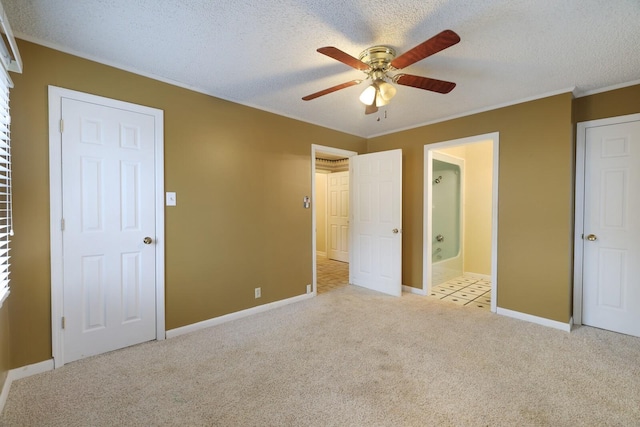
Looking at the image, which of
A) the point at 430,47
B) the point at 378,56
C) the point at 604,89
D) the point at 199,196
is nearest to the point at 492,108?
the point at 604,89

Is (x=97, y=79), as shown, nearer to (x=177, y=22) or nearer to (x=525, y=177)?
(x=177, y=22)

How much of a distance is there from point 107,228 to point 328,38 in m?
2.32

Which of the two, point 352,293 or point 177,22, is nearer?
point 177,22

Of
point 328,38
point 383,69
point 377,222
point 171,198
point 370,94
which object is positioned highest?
point 328,38

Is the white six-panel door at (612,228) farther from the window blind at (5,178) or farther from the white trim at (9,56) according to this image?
the window blind at (5,178)

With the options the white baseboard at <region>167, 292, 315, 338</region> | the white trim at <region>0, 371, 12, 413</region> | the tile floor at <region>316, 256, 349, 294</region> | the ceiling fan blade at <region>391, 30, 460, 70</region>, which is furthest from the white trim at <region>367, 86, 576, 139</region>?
the white trim at <region>0, 371, 12, 413</region>

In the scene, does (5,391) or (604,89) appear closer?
(5,391)

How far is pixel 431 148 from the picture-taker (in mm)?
3881

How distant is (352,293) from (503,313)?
1858mm

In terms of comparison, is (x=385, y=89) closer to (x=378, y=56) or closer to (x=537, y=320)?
(x=378, y=56)

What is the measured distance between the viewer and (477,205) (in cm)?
498

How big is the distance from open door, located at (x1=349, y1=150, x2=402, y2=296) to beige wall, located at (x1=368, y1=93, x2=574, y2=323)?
1086mm

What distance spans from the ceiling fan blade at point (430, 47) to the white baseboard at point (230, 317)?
2.86 metres

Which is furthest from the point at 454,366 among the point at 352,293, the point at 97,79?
the point at 97,79
